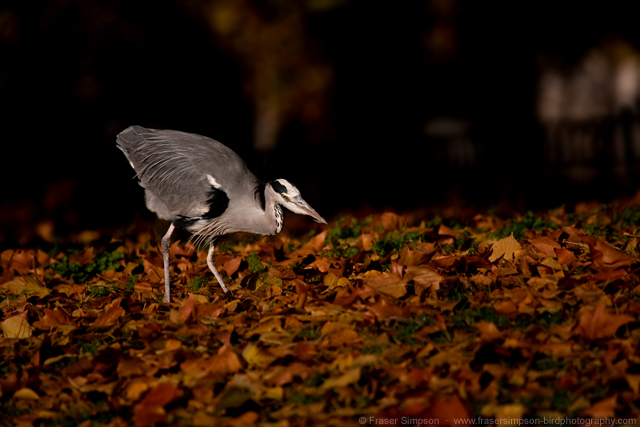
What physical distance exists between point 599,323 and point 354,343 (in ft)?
4.29

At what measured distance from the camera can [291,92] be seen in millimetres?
16375

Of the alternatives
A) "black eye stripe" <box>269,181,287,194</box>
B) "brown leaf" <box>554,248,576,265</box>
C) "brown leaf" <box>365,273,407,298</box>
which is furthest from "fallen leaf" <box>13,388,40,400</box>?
"brown leaf" <box>554,248,576,265</box>

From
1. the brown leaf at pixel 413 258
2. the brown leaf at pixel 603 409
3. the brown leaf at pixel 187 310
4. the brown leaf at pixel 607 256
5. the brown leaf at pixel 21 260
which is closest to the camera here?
the brown leaf at pixel 603 409

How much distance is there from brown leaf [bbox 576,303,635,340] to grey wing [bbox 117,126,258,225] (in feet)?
11.2

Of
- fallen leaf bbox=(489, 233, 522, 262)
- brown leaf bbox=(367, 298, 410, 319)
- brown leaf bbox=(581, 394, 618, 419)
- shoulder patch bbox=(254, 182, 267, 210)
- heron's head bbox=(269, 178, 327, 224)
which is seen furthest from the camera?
Answer: shoulder patch bbox=(254, 182, 267, 210)

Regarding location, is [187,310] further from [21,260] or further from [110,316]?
[21,260]

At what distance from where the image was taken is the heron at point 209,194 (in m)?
5.99

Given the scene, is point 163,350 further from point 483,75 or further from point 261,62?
point 483,75

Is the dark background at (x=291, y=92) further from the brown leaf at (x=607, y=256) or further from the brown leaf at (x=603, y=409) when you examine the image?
the brown leaf at (x=603, y=409)

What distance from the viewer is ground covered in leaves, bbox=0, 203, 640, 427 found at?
328 cm

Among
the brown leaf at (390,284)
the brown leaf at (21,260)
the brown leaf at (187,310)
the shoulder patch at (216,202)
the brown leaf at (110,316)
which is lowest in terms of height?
the brown leaf at (21,260)

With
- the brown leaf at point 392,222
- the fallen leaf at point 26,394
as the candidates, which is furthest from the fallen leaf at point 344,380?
the brown leaf at point 392,222

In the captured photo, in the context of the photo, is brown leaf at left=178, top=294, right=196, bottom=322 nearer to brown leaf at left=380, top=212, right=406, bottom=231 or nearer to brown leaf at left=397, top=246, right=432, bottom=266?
brown leaf at left=397, top=246, right=432, bottom=266

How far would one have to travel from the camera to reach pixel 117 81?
13.6 meters
